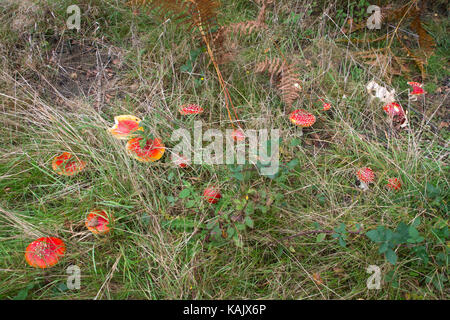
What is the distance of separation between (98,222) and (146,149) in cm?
57

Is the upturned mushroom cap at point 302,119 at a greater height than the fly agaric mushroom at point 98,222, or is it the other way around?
the upturned mushroom cap at point 302,119

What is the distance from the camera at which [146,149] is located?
2.23 meters

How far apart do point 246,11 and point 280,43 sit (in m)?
0.58

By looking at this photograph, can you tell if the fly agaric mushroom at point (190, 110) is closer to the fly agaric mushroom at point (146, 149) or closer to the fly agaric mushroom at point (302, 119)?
the fly agaric mushroom at point (146, 149)

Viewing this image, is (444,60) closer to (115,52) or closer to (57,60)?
(115,52)

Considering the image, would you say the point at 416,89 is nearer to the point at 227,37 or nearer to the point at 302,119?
the point at 302,119

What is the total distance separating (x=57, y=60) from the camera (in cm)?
323

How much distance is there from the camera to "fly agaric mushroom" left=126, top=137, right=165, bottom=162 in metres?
2.19

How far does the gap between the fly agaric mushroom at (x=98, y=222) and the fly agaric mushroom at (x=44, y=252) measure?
0.60ft

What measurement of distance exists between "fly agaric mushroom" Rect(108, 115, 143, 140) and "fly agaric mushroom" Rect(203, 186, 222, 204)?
0.70 metres

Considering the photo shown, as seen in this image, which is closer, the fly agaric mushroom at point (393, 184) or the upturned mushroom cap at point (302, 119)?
the fly agaric mushroom at point (393, 184)

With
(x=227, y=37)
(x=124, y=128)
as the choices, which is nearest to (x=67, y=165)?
(x=124, y=128)

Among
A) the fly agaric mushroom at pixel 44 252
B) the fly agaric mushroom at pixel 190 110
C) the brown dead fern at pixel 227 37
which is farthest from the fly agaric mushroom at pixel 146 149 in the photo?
the brown dead fern at pixel 227 37

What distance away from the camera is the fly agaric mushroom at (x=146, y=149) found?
219cm
